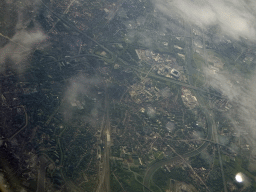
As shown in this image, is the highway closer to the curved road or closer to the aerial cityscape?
the aerial cityscape

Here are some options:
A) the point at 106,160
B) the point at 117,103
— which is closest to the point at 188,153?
the point at 106,160

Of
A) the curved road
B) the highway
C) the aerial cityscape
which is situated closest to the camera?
the highway

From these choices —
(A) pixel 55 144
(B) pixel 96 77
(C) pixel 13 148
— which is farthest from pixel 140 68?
(C) pixel 13 148

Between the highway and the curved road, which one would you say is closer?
the highway

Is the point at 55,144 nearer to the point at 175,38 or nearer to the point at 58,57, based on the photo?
the point at 58,57

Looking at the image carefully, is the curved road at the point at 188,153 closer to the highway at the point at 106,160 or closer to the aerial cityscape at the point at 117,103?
the aerial cityscape at the point at 117,103

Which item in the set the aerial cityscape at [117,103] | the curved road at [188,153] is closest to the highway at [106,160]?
the aerial cityscape at [117,103]

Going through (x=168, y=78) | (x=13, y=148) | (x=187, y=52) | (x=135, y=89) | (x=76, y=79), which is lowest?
(x=13, y=148)

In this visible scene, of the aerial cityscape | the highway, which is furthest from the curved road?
the highway

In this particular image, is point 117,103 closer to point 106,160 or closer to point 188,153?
point 106,160
